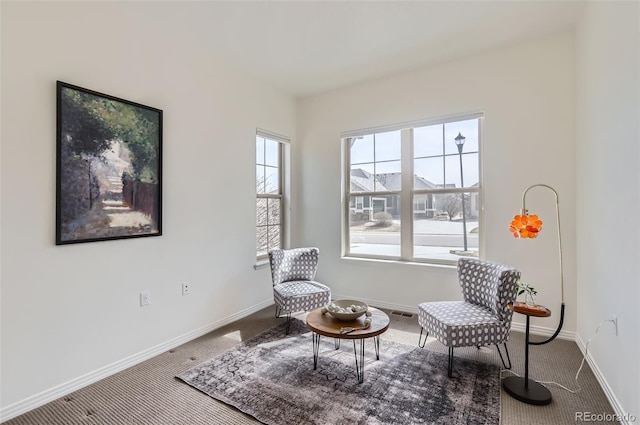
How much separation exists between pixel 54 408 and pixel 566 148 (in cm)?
443

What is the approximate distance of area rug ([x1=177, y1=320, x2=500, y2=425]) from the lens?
1.81 m

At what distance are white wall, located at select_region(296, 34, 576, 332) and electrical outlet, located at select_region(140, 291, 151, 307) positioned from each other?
230cm

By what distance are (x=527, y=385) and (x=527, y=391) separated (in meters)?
0.05

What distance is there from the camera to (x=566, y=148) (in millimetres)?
2775

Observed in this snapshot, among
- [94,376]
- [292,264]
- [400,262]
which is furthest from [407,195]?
[94,376]

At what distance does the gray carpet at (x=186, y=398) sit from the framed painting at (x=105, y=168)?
105 cm

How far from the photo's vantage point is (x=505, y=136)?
9.91ft

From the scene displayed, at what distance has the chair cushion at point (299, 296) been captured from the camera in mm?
2939

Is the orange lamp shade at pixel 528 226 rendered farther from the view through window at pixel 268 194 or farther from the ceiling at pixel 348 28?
the view through window at pixel 268 194

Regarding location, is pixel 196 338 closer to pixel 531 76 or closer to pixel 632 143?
pixel 632 143

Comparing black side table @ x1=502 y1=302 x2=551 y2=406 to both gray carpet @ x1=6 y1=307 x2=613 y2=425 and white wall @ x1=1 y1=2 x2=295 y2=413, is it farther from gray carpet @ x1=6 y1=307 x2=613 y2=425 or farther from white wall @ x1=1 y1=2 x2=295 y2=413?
white wall @ x1=1 y1=2 x2=295 y2=413

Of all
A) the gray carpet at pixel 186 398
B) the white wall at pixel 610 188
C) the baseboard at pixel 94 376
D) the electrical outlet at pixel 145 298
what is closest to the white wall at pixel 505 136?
the white wall at pixel 610 188

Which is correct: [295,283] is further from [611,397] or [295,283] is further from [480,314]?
[611,397]

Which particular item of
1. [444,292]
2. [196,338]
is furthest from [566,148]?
[196,338]
